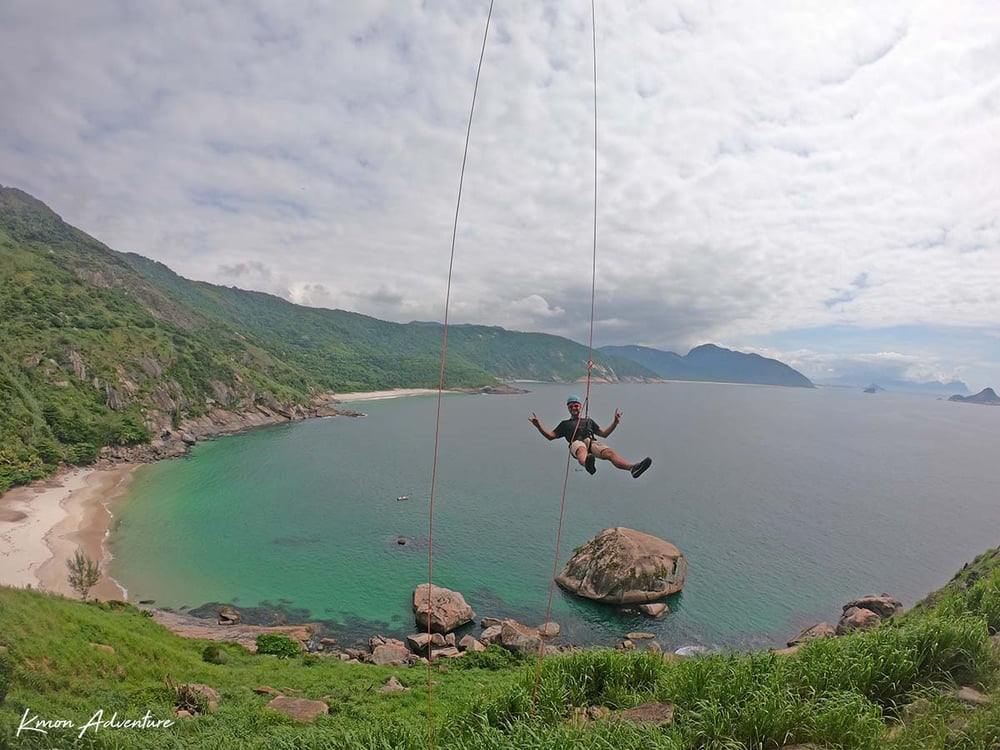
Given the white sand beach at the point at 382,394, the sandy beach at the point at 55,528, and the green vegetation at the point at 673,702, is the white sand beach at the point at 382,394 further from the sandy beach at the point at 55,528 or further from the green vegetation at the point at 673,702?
the green vegetation at the point at 673,702

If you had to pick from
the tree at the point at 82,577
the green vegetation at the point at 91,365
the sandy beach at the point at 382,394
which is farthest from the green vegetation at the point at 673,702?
the sandy beach at the point at 382,394

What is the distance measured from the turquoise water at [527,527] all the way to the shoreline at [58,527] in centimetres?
157

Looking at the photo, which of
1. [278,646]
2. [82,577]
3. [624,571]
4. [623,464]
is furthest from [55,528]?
[623,464]

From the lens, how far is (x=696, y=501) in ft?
154

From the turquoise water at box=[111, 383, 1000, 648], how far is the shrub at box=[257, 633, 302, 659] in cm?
360

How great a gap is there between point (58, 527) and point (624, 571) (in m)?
40.1

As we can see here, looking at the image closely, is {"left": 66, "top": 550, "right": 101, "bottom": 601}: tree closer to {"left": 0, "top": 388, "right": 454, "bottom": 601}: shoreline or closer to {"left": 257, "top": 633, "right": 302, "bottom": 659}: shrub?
{"left": 0, "top": 388, "right": 454, "bottom": 601}: shoreline

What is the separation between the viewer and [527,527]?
130 ft

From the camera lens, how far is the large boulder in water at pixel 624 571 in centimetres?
2711

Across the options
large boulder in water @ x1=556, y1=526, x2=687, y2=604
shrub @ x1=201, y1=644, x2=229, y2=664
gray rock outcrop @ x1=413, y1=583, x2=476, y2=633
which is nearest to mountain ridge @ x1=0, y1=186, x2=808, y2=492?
shrub @ x1=201, y1=644, x2=229, y2=664

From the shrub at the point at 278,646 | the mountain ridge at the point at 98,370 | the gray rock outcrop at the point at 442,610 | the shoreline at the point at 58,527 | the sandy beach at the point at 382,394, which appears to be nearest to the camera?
the shrub at the point at 278,646

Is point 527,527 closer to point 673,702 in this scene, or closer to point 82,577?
point 82,577

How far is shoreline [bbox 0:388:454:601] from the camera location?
87.1 feet

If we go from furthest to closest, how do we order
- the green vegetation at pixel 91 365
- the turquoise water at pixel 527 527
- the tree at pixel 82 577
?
the green vegetation at pixel 91 365
the turquoise water at pixel 527 527
the tree at pixel 82 577
